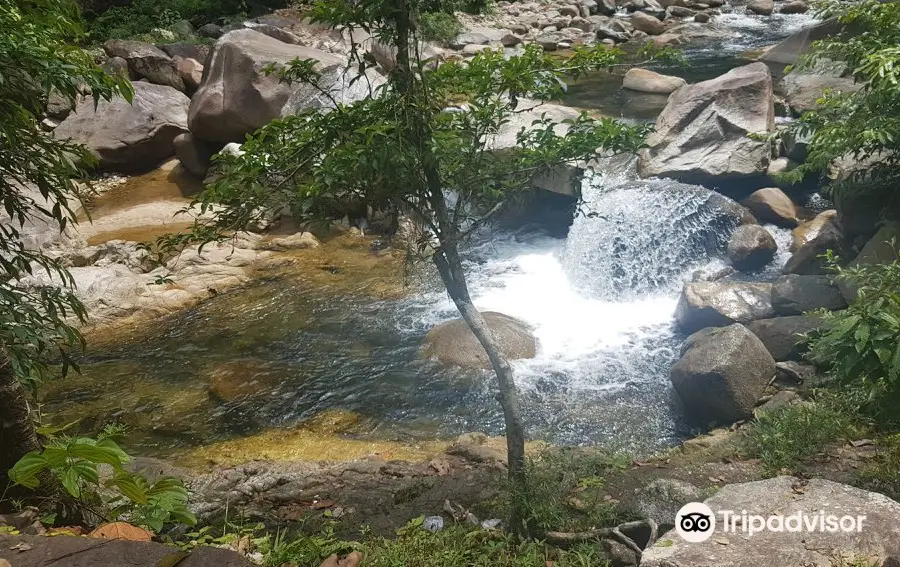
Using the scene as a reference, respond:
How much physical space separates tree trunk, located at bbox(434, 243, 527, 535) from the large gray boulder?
7.43m

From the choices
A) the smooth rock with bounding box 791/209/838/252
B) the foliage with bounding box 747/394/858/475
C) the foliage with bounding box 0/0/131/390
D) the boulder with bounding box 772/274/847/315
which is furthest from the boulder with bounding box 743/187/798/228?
the foliage with bounding box 0/0/131/390

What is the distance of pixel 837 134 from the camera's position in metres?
6.04

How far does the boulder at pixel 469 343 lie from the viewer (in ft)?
25.0

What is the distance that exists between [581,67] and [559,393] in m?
4.46

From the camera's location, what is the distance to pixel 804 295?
7328 mm

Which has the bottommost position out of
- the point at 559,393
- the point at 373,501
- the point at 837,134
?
the point at 559,393

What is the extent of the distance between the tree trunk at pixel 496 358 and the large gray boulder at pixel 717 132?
24.4 ft

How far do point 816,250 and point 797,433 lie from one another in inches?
178

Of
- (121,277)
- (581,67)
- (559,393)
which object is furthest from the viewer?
(121,277)

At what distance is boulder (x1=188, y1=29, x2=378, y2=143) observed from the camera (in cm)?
1212

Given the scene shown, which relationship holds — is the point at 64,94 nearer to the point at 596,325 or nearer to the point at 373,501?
the point at 373,501

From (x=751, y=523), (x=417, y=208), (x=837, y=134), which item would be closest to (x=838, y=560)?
(x=751, y=523)

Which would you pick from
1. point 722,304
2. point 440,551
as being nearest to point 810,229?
point 722,304

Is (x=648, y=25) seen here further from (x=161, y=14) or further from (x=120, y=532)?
(x=120, y=532)
